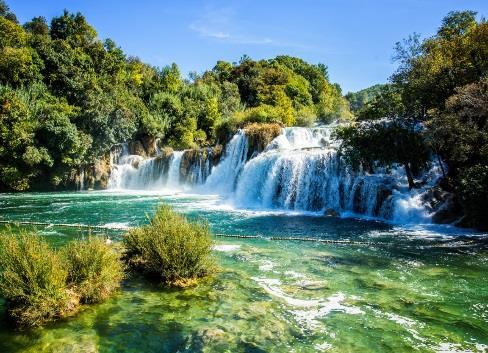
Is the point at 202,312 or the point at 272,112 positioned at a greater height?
the point at 272,112

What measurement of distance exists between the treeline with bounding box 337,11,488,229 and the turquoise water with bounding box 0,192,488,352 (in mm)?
2960

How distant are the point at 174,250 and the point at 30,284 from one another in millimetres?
2847

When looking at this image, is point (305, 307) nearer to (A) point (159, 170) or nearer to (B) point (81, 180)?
(A) point (159, 170)

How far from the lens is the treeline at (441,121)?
15.1 metres

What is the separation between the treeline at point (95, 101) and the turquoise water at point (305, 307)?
23.6 meters

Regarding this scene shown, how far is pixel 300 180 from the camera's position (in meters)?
23.4

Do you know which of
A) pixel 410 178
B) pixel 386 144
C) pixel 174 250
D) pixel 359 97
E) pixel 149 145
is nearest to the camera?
pixel 174 250

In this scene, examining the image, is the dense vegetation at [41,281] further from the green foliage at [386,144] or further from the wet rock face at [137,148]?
the wet rock face at [137,148]

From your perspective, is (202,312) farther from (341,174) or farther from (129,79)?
(129,79)

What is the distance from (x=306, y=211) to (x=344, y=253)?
10212 mm

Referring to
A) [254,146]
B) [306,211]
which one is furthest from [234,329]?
[254,146]

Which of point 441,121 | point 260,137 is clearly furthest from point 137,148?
point 441,121

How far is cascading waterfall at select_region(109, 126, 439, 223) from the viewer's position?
19.6 meters

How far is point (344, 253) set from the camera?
1238cm
